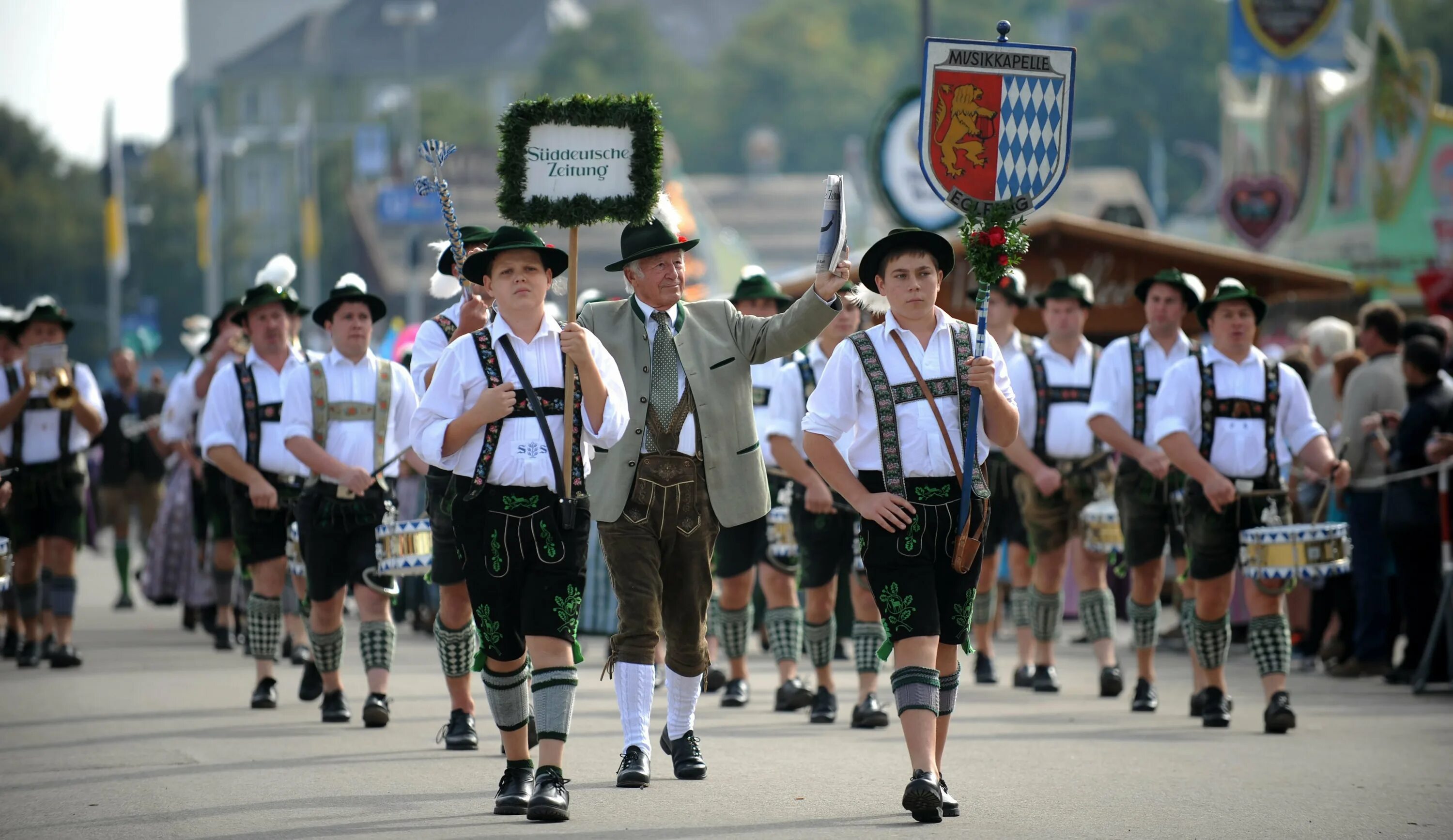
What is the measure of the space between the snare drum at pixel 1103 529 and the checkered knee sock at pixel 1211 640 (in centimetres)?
143

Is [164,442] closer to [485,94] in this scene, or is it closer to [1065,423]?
[1065,423]

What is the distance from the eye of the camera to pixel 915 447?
7.67m

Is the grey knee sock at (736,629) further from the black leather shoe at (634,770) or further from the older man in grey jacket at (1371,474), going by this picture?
the older man in grey jacket at (1371,474)

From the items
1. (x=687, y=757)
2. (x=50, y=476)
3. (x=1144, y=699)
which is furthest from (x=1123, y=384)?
(x=50, y=476)

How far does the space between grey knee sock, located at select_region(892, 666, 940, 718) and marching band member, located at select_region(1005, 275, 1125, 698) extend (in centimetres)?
473

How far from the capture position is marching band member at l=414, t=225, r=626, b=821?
7535 mm

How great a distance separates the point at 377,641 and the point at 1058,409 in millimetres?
4201

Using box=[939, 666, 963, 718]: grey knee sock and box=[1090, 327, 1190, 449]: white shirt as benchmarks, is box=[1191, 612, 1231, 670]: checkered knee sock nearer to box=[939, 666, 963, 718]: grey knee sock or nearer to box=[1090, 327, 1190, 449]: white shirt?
box=[1090, 327, 1190, 449]: white shirt

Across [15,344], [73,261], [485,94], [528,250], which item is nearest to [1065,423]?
[528,250]

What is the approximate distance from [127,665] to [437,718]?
4.09 meters

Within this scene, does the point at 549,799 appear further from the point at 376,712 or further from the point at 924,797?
the point at 376,712

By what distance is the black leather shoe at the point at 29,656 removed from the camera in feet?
46.6

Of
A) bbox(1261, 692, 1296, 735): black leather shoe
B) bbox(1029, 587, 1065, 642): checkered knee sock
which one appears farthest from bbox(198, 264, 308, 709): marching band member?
bbox(1261, 692, 1296, 735): black leather shoe

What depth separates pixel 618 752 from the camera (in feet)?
31.5
